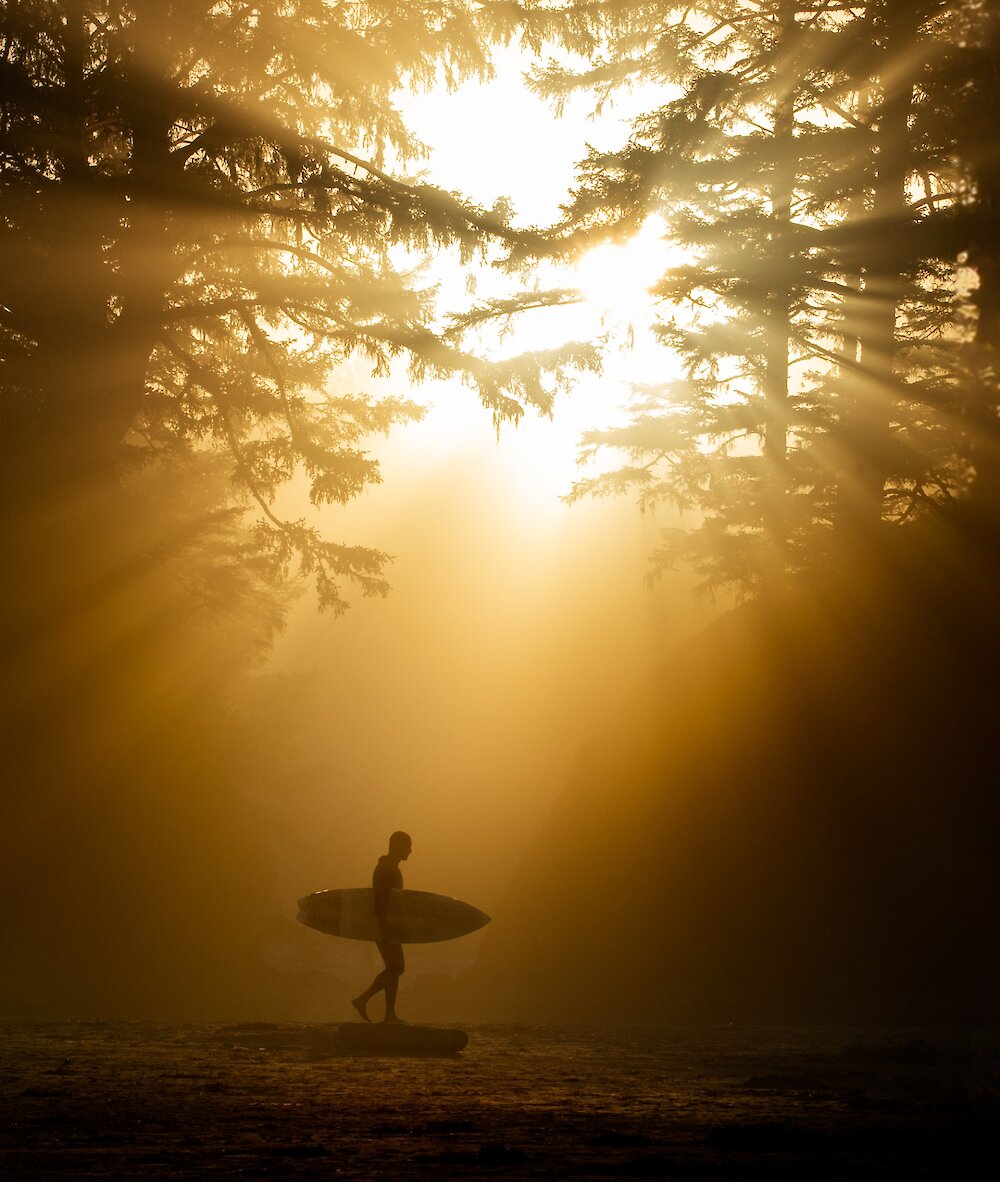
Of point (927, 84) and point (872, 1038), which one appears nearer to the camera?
point (872, 1038)

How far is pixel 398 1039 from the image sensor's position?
9438mm

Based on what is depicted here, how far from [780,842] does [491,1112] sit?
1279 centimetres

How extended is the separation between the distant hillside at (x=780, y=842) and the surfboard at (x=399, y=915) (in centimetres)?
474

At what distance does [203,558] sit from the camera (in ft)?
71.2

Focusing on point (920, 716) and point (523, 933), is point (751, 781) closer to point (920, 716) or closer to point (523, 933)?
point (920, 716)

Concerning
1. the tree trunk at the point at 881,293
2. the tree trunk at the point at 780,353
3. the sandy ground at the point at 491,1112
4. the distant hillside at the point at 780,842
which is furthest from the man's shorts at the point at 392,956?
the tree trunk at the point at 780,353

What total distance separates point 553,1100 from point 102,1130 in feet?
7.69

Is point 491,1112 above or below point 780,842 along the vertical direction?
below

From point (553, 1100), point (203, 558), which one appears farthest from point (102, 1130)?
point (203, 558)

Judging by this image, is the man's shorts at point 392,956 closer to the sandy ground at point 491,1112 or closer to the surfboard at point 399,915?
the surfboard at point 399,915

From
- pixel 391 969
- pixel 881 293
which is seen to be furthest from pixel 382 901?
pixel 881 293

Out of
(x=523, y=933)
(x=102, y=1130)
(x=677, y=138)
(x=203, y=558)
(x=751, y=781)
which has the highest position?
(x=677, y=138)

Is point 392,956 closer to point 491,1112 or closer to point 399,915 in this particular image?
point 399,915

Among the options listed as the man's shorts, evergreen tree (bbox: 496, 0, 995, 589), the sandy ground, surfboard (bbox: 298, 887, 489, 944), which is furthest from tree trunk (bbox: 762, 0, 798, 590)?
the sandy ground
